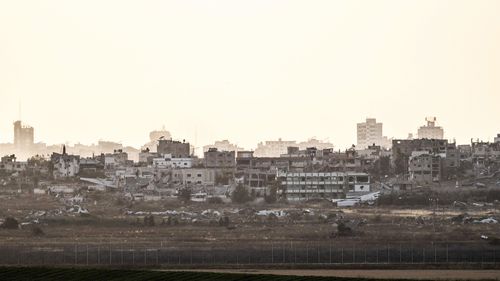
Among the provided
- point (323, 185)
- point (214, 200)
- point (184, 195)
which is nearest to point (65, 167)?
point (184, 195)

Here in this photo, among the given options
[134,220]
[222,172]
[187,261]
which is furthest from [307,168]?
[187,261]

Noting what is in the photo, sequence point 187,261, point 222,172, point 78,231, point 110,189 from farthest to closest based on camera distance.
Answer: point 222,172
point 110,189
point 78,231
point 187,261

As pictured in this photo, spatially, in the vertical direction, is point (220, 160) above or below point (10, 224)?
above

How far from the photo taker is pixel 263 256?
54.6 m

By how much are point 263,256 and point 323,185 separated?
40246 millimetres

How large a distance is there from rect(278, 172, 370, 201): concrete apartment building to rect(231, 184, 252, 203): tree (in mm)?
2501

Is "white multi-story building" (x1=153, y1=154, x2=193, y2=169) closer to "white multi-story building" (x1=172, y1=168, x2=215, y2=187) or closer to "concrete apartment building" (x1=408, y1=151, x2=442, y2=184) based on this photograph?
"white multi-story building" (x1=172, y1=168, x2=215, y2=187)

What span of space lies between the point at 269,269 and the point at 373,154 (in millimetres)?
68345

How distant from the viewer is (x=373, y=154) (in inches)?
4690

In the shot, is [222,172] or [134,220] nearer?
[134,220]

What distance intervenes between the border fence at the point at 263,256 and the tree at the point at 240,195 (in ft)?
108

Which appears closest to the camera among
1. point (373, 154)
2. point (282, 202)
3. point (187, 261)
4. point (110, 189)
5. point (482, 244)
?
point (187, 261)

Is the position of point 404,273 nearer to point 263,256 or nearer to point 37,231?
point 263,256

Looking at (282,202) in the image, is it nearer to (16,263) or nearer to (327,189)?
(327,189)
